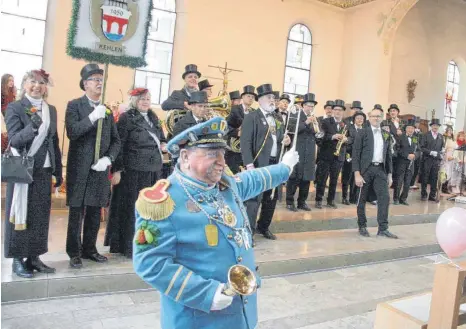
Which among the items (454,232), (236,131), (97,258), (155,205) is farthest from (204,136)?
(236,131)

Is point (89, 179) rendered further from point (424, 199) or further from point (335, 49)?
point (335, 49)

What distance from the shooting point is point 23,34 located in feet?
27.0

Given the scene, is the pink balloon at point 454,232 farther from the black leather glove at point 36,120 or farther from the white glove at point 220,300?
the black leather glove at point 36,120

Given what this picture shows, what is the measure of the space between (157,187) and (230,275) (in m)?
0.44

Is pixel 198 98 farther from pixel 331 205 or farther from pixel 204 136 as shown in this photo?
pixel 331 205

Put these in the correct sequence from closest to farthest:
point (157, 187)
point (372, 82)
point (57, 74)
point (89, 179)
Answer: point (157, 187), point (89, 179), point (57, 74), point (372, 82)

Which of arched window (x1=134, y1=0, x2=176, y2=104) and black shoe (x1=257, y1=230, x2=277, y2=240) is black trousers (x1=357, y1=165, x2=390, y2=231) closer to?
black shoe (x1=257, y1=230, x2=277, y2=240)

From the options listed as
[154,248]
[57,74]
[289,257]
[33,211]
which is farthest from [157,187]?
[57,74]

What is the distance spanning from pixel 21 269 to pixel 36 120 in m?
1.16

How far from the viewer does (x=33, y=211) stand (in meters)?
3.33

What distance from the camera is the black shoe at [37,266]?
3412 millimetres

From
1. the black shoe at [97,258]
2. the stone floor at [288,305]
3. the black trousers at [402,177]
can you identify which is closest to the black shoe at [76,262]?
the black shoe at [97,258]

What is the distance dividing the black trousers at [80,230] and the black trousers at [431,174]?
758 centimetres

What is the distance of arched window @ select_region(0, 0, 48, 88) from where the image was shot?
8125mm
